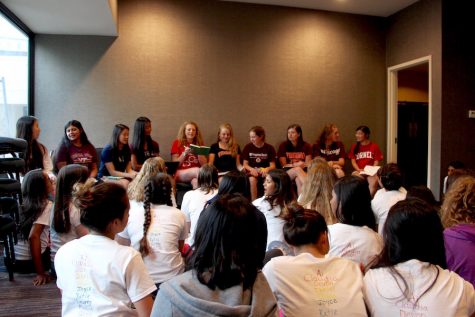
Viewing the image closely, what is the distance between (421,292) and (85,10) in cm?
392

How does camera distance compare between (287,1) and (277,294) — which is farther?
(287,1)

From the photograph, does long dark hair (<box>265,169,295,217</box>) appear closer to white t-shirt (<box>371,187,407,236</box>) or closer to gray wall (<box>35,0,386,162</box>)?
white t-shirt (<box>371,187,407,236</box>)

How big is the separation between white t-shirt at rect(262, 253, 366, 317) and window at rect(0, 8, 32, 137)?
3731 millimetres

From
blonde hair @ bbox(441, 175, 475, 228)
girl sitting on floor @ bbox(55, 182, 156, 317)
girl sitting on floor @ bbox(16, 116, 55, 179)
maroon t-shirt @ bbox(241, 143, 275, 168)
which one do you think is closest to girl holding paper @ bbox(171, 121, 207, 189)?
maroon t-shirt @ bbox(241, 143, 275, 168)

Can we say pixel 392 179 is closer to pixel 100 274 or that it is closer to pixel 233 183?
pixel 233 183

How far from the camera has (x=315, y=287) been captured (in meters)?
1.23

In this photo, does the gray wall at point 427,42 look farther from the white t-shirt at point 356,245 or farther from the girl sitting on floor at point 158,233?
the girl sitting on floor at point 158,233

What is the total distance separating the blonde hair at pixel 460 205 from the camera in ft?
5.77

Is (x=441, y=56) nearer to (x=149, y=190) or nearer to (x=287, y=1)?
(x=287, y=1)

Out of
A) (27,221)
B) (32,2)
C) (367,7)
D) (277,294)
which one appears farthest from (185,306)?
(367,7)

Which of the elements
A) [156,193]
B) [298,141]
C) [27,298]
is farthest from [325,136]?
[27,298]

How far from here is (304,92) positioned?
217 inches

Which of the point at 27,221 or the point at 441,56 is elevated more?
the point at 441,56

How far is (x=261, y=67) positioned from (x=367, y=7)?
1762 mm
